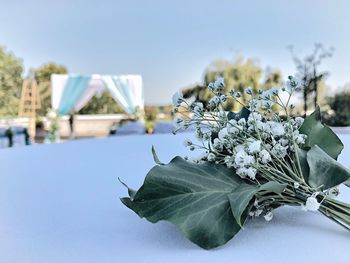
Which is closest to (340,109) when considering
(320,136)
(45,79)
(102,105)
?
(320,136)

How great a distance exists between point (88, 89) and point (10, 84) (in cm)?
219

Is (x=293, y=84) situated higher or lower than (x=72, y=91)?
higher

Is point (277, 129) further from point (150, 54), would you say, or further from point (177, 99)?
point (150, 54)

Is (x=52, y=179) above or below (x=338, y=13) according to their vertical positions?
below

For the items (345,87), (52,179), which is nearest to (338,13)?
(345,87)

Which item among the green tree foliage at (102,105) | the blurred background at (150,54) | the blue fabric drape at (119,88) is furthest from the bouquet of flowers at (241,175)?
the green tree foliage at (102,105)

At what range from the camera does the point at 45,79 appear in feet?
37.5

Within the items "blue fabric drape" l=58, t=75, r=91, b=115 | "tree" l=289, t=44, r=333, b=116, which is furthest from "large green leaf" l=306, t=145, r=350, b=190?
"blue fabric drape" l=58, t=75, r=91, b=115

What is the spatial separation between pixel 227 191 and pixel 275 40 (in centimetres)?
719

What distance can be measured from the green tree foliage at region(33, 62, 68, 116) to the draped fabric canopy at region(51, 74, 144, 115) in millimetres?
1299

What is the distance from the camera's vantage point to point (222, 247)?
0.39 meters

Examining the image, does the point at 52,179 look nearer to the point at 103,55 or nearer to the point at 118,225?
the point at 118,225

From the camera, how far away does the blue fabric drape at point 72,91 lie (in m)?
8.42

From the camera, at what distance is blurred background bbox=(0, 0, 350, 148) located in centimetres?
604
